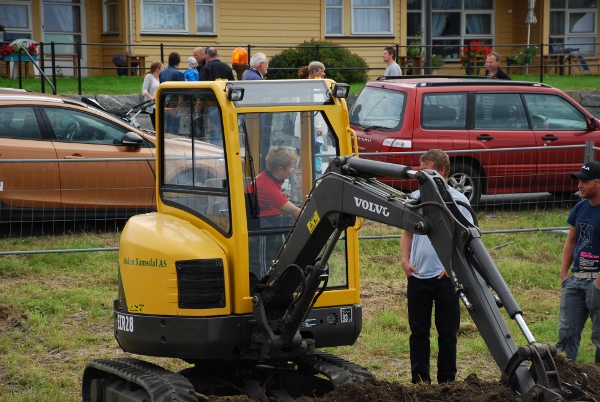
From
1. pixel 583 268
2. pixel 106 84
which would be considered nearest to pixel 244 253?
pixel 583 268

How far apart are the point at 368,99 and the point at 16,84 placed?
10689 millimetres

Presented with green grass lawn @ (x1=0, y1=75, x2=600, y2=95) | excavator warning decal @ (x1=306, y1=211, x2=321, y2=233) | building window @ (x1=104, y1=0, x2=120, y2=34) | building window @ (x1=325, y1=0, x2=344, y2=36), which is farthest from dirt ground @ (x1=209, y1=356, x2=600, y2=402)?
building window @ (x1=325, y1=0, x2=344, y2=36)

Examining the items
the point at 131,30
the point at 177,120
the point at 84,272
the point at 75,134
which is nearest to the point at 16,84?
the point at 131,30

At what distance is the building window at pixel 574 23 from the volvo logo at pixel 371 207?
1129 inches

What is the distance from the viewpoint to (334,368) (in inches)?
241

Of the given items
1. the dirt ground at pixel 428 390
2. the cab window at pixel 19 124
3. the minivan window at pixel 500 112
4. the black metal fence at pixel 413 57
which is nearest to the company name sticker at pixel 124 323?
the dirt ground at pixel 428 390

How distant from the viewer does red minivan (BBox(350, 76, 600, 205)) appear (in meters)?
12.4

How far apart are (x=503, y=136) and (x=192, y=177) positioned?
859 centimetres

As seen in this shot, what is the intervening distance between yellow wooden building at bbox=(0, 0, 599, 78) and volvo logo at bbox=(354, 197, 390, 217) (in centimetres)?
1862

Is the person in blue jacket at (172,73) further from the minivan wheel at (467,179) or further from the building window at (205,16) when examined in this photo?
the building window at (205,16)

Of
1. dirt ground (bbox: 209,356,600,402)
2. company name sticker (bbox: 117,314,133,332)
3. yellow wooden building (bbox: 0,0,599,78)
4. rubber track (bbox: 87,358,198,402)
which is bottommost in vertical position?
rubber track (bbox: 87,358,198,402)

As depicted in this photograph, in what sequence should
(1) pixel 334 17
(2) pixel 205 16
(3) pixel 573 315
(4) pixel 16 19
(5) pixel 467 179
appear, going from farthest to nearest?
(1) pixel 334 17 < (2) pixel 205 16 < (4) pixel 16 19 < (5) pixel 467 179 < (3) pixel 573 315

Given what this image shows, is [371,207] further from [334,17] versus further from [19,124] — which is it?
[334,17]

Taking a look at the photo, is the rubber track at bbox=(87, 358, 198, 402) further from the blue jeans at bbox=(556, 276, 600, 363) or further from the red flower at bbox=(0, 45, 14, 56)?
the red flower at bbox=(0, 45, 14, 56)
